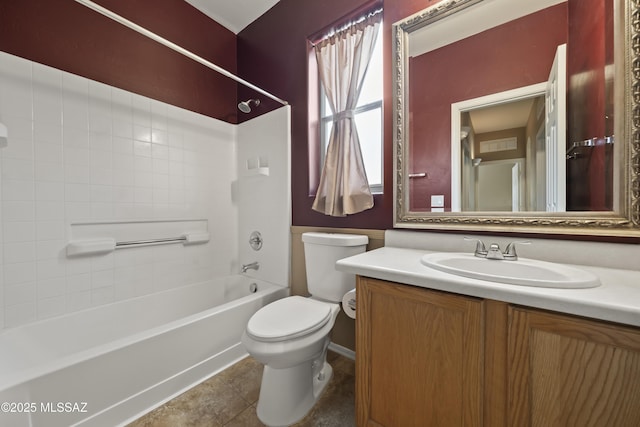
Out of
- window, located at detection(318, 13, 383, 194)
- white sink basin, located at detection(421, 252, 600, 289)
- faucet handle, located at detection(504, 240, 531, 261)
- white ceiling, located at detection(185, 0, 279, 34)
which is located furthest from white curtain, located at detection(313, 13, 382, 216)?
white ceiling, located at detection(185, 0, 279, 34)

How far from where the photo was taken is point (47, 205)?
4.36 feet

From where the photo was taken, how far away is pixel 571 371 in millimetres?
583

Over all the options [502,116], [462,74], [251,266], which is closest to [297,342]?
[251,266]

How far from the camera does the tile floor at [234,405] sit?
42.5 inches

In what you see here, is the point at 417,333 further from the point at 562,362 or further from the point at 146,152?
the point at 146,152

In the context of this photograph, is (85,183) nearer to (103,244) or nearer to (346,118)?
(103,244)

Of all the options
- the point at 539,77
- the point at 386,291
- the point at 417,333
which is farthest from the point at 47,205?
the point at 539,77

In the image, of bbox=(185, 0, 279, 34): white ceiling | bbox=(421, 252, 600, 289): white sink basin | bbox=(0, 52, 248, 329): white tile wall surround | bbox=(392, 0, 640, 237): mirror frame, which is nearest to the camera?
bbox=(421, 252, 600, 289): white sink basin

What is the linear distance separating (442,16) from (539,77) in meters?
0.55

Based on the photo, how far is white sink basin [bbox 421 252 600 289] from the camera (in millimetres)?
642

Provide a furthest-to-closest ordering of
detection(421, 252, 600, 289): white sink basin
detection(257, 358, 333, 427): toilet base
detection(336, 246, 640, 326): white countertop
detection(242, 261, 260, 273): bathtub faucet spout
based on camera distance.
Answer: detection(242, 261, 260, 273): bathtub faucet spout → detection(257, 358, 333, 427): toilet base → detection(421, 252, 600, 289): white sink basin → detection(336, 246, 640, 326): white countertop

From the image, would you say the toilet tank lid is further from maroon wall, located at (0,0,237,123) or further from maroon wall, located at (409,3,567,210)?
maroon wall, located at (0,0,237,123)

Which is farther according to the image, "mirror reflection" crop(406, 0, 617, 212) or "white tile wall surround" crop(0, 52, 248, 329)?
"white tile wall surround" crop(0, 52, 248, 329)

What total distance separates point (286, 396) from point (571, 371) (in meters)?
1.03
